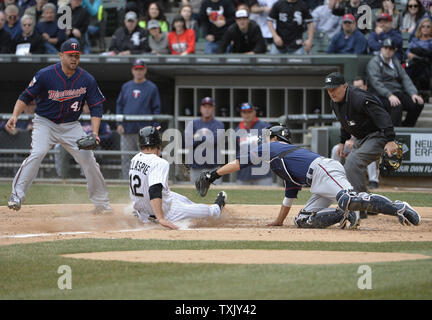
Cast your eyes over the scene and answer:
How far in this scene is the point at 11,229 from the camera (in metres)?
7.53

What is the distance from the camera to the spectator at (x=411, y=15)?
13594 millimetres

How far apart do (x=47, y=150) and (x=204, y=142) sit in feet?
13.5

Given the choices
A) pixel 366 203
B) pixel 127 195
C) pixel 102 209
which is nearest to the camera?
pixel 366 203

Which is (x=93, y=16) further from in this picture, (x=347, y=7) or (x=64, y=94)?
(x=64, y=94)

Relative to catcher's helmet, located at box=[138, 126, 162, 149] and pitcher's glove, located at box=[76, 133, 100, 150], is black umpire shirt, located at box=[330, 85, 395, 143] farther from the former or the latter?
pitcher's glove, located at box=[76, 133, 100, 150]

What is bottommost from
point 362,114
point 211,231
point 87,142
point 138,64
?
point 211,231

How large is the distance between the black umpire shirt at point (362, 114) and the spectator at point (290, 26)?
5808 mm

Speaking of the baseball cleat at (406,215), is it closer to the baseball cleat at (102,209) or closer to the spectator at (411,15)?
the baseball cleat at (102,209)

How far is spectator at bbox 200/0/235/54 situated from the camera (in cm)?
1430

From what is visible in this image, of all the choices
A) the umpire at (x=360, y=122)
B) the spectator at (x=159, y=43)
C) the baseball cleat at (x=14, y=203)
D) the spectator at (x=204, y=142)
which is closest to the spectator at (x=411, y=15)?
the spectator at (x=204, y=142)

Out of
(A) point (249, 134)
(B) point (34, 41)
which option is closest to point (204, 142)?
(A) point (249, 134)

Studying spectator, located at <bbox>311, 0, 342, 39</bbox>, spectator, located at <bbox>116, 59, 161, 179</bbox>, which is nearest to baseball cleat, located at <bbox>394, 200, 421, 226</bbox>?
spectator, located at <bbox>116, 59, 161, 179</bbox>

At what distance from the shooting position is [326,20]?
14430 millimetres
